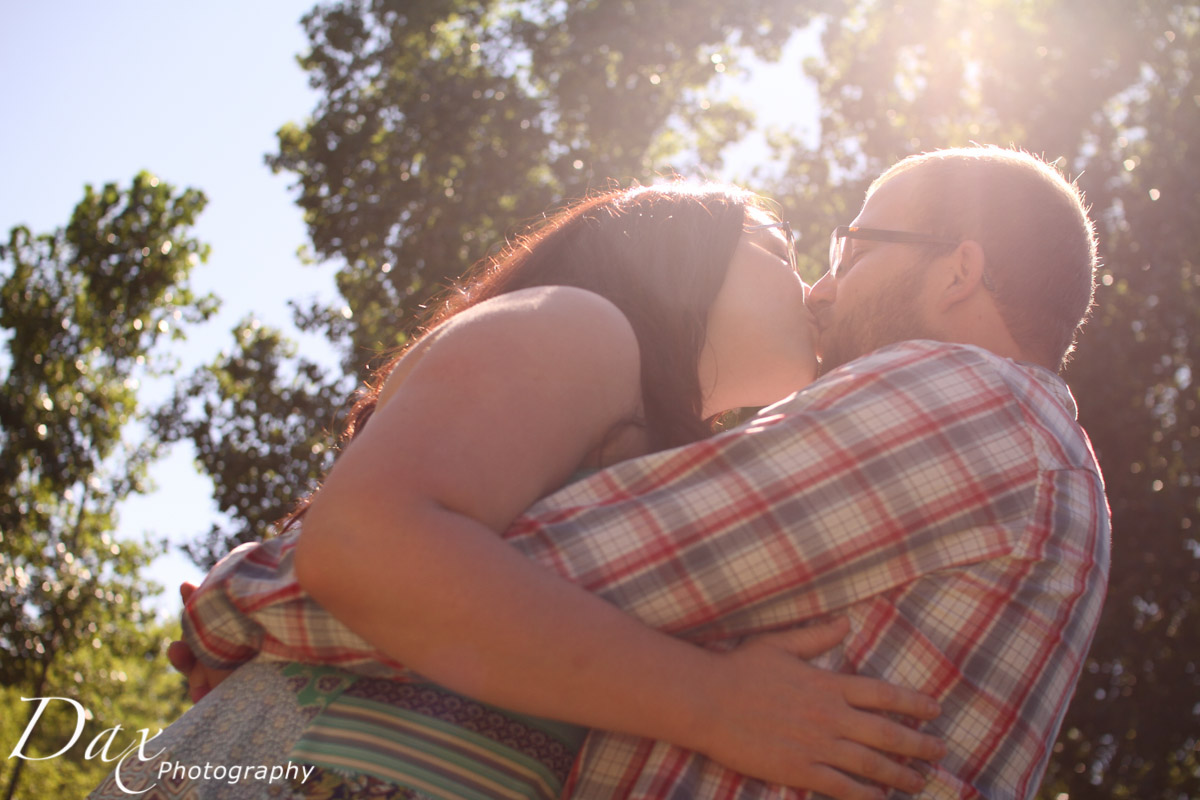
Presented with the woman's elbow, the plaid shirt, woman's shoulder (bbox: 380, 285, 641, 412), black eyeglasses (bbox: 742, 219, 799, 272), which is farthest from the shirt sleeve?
black eyeglasses (bbox: 742, 219, 799, 272)

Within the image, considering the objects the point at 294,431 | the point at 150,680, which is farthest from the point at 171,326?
the point at 150,680

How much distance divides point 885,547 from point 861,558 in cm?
4

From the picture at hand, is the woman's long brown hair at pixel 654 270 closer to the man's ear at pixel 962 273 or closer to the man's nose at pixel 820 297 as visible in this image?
the man's nose at pixel 820 297

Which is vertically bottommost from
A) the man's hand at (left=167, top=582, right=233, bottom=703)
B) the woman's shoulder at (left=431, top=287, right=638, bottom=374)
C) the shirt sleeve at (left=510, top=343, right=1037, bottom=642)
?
the man's hand at (left=167, top=582, right=233, bottom=703)

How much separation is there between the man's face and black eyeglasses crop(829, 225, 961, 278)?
12mm

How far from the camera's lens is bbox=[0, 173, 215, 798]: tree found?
14.2 m

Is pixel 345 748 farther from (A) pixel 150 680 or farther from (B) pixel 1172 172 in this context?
(A) pixel 150 680

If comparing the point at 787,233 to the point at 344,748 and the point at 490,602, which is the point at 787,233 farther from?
the point at 344,748

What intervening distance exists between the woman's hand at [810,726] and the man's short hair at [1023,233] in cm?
118

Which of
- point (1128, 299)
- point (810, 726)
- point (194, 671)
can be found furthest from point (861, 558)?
point (1128, 299)

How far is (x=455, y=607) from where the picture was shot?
4.69 feet

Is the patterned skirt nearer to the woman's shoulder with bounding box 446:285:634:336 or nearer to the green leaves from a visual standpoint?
the woman's shoulder with bounding box 446:285:634:336

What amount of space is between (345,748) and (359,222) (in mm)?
13959

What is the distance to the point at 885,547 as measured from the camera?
162 cm
